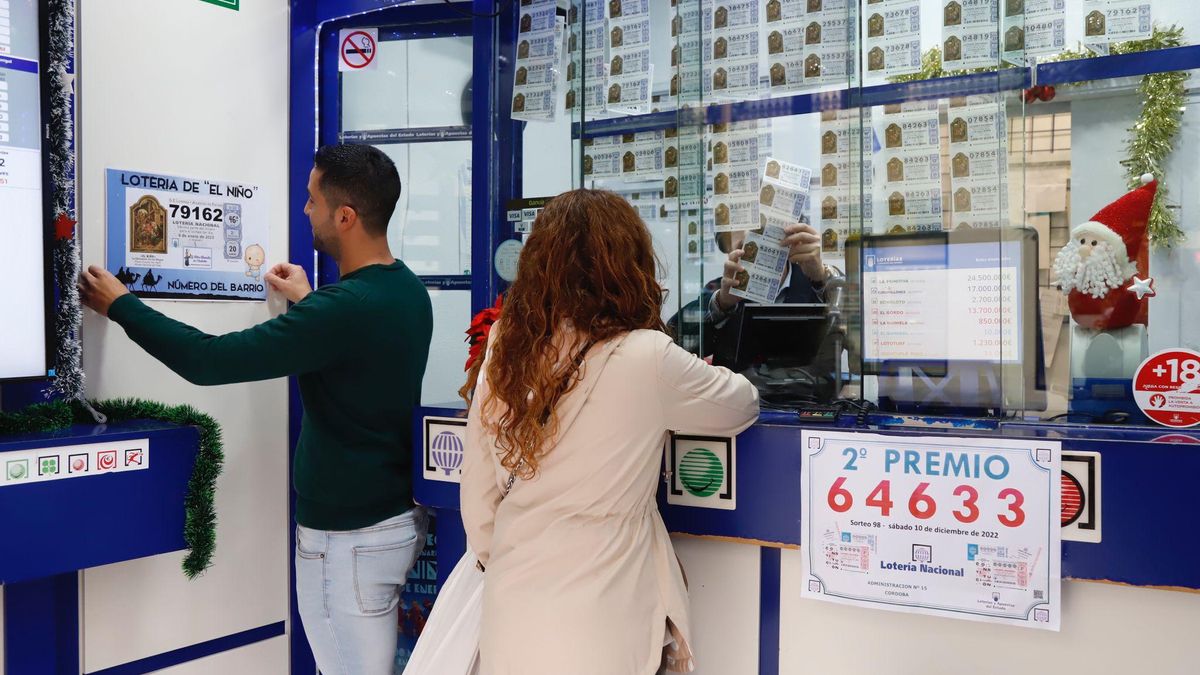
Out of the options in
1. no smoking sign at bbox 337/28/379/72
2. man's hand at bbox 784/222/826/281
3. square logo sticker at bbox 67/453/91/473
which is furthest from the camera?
no smoking sign at bbox 337/28/379/72

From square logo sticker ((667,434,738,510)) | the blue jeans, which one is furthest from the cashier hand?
square logo sticker ((667,434,738,510))

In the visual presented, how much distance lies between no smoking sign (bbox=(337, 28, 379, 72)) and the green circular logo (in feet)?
6.11

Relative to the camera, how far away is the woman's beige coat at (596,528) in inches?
61.1

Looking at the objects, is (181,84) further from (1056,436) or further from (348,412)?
(1056,436)

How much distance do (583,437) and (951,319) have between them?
102 cm

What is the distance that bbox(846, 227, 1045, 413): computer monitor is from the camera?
6.73ft

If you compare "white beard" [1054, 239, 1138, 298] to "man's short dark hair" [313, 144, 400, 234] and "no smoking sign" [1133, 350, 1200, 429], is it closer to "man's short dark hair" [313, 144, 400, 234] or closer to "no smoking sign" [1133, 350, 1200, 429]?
"no smoking sign" [1133, 350, 1200, 429]

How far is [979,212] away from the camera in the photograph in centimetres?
212

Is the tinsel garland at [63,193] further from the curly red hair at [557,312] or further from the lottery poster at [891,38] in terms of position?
the lottery poster at [891,38]

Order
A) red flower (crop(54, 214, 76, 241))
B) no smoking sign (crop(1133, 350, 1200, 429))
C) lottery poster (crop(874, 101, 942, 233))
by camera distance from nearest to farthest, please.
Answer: no smoking sign (crop(1133, 350, 1200, 429)) < red flower (crop(54, 214, 76, 241)) < lottery poster (crop(874, 101, 942, 233))

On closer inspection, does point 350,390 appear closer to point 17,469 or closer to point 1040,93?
point 17,469

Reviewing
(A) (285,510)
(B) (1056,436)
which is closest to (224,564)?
(A) (285,510)

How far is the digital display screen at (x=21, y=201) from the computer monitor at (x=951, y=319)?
1.90m

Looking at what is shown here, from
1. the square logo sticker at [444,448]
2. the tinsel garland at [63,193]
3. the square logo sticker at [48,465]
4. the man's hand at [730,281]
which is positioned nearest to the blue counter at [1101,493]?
the man's hand at [730,281]
